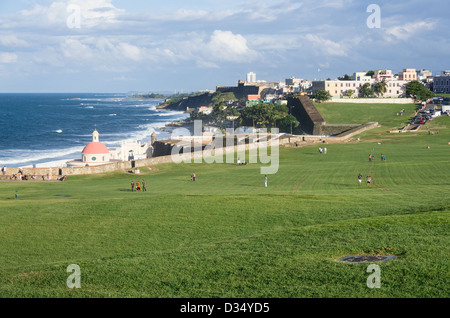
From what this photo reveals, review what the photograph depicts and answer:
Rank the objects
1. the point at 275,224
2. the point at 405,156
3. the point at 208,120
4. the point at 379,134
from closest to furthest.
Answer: the point at 275,224 < the point at 405,156 < the point at 379,134 < the point at 208,120

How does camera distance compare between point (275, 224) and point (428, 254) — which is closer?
point (428, 254)

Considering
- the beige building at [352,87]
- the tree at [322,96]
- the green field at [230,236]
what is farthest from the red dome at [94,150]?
the beige building at [352,87]

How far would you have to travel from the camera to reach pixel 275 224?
26.7 m

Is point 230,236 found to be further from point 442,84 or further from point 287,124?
point 442,84

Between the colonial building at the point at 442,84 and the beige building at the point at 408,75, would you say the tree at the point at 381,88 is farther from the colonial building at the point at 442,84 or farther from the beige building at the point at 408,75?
the beige building at the point at 408,75

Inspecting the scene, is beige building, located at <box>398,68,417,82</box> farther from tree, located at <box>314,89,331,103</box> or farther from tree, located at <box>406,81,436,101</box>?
tree, located at <box>314,89,331,103</box>

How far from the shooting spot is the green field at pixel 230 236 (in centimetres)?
1620

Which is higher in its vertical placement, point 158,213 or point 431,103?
point 431,103

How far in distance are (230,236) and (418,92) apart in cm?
11186

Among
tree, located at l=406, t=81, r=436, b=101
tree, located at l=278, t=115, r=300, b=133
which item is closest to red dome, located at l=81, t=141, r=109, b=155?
tree, located at l=278, t=115, r=300, b=133

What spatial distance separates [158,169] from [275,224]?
29993 mm

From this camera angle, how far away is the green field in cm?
1620
